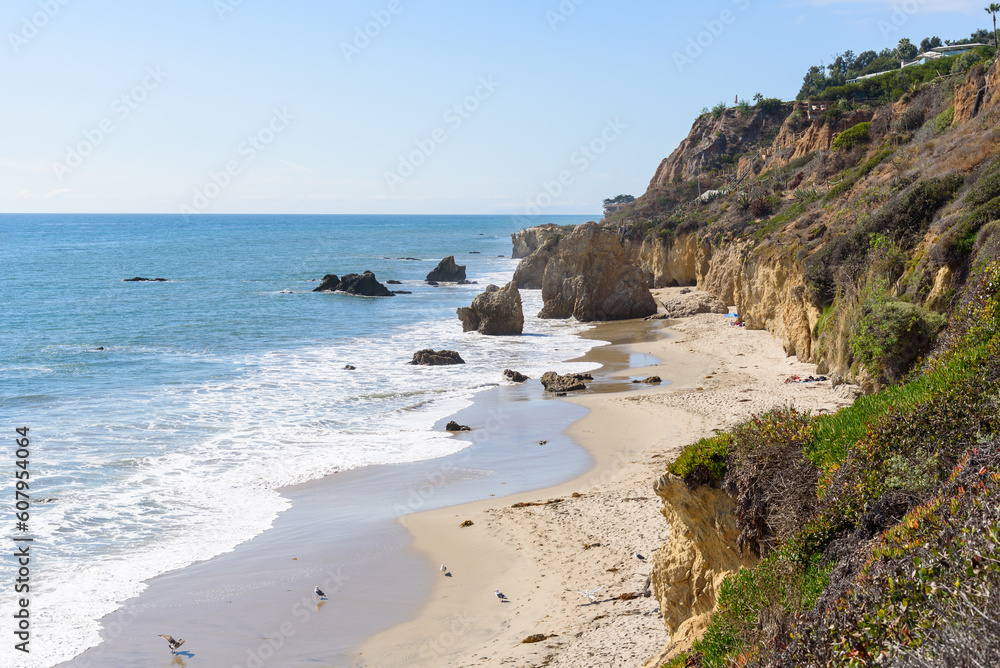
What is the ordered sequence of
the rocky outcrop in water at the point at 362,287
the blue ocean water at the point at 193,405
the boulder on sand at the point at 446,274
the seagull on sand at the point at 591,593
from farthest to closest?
the boulder on sand at the point at 446,274, the rocky outcrop in water at the point at 362,287, the blue ocean water at the point at 193,405, the seagull on sand at the point at 591,593

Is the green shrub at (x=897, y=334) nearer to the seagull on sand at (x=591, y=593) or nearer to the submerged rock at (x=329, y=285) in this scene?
the seagull on sand at (x=591, y=593)

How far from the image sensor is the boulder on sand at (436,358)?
2795 cm

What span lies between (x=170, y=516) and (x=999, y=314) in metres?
13.0

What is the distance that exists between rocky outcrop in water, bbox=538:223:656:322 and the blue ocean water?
62.1 inches

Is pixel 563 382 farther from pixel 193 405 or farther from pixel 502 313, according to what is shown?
pixel 502 313

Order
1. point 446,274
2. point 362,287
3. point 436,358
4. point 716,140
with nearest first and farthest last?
1. point 436,358
2. point 362,287
3. point 446,274
4. point 716,140

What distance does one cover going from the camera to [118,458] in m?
16.4

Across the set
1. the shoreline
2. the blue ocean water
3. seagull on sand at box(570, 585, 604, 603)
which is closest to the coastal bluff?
the blue ocean water

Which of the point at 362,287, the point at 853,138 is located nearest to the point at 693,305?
the point at 853,138

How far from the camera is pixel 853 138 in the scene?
39.1 m

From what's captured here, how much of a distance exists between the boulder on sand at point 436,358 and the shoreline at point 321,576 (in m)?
11.0

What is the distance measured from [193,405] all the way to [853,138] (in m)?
35.0

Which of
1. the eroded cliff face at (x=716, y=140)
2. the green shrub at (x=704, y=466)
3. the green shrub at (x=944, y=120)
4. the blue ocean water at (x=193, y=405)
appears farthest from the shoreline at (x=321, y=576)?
the eroded cliff face at (x=716, y=140)

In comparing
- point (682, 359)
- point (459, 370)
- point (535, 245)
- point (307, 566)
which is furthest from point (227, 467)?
point (535, 245)
